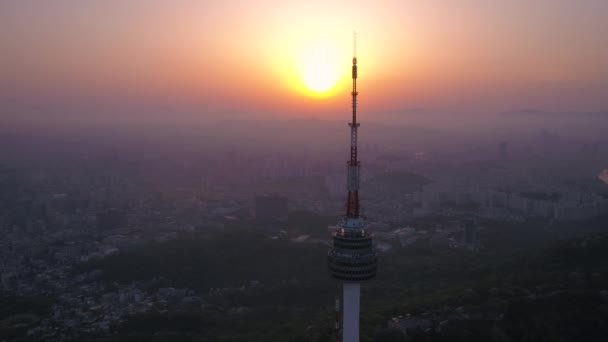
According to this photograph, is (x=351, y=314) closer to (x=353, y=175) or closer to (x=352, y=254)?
(x=352, y=254)

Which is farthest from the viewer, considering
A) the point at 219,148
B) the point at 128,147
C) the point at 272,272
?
the point at 219,148

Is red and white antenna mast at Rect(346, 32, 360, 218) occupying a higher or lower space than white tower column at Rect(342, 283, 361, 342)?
higher

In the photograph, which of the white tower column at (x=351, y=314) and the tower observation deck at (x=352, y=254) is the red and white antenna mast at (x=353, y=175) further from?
the white tower column at (x=351, y=314)

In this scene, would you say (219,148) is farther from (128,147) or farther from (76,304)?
(76,304)

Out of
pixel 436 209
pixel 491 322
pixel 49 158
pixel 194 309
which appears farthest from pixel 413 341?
pixel 49 158

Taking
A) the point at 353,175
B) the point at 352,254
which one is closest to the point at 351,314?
the point at 352,254

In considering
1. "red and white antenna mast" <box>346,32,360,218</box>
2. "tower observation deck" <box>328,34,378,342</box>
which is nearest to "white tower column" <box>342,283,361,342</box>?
"tower observation deck" <box>328,34,378,342</box>

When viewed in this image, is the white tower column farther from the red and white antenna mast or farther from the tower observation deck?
the red and white antenna mast
